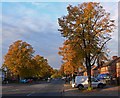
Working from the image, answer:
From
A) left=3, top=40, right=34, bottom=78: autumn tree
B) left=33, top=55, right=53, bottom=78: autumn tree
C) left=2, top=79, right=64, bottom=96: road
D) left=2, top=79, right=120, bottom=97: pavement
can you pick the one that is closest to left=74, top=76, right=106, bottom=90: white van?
left=2, top=79, right=120, bottom=97: pavement

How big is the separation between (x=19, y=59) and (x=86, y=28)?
1957 inches

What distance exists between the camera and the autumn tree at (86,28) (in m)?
35.1

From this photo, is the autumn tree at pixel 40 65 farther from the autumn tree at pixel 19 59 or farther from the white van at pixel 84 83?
the white van at pixel 84 83

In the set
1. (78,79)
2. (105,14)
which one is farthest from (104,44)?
(78,79)

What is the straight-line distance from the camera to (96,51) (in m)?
35.5

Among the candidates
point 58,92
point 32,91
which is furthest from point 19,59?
point 58,92

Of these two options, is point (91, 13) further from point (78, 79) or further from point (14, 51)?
point (14, 51)

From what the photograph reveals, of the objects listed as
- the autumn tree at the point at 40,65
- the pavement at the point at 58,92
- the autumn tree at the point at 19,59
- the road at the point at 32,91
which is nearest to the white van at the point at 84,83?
the pavement at the point at 58,92

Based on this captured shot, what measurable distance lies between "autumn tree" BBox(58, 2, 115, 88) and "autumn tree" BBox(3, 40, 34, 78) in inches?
1897

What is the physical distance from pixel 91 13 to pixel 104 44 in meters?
4.30

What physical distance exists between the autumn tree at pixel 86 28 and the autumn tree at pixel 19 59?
4817 cm

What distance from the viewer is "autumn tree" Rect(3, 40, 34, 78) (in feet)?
271

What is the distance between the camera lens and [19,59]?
8244cm

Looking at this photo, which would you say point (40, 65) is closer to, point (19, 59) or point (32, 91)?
point (19, 59)
